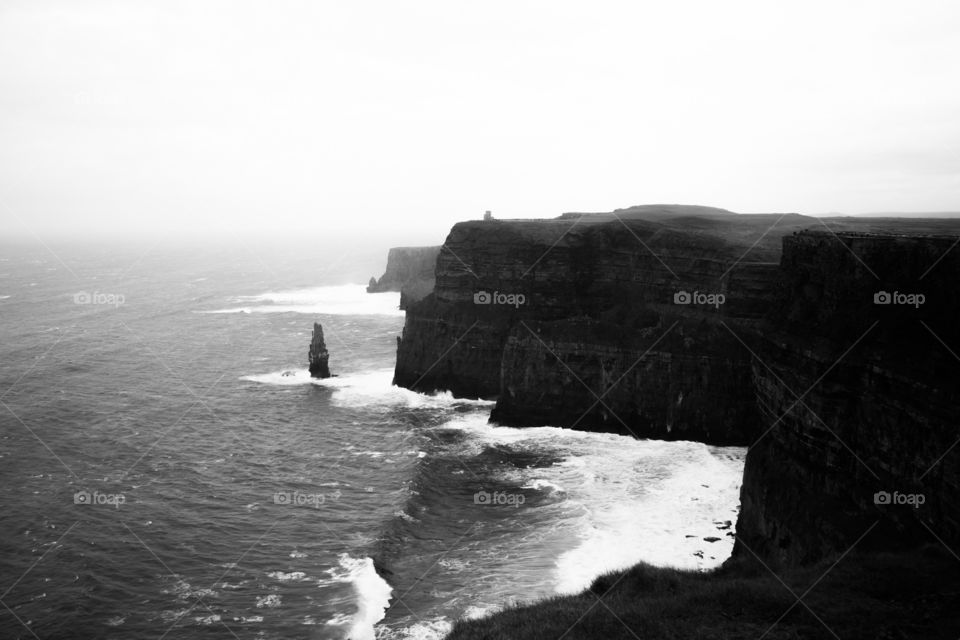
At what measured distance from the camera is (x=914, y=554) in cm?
2420

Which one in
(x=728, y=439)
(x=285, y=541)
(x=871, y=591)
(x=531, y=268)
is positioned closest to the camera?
(x=871, y=591)

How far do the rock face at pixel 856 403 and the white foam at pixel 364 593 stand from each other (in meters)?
18.2

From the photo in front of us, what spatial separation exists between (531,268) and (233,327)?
205 ft

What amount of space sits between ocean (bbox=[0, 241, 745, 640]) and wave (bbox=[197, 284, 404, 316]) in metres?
47.8

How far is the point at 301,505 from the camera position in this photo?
42844 millimetres

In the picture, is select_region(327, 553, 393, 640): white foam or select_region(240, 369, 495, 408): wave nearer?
select_region(327, 553, 393, 640): white foam

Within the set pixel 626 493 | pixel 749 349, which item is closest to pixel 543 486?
pixel 626 493

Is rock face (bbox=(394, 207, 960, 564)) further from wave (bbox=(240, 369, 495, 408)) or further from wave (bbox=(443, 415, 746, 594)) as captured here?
wave (bbox=(443, 415, 746, 594))

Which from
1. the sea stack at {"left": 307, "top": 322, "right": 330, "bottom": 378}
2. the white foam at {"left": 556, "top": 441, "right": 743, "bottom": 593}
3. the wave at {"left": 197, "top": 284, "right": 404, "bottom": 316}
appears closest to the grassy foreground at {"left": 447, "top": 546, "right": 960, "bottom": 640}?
the white foam at {"left": 556, "top": 441, "right": 743, "bottom": 593}

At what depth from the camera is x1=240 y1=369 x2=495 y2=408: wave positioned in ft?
218

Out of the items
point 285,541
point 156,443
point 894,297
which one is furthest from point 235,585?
point 894,297

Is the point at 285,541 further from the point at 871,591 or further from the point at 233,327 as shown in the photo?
the point at 233,327

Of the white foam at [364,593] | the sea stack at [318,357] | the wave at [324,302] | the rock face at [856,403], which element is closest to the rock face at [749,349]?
the rock face at [856,403]

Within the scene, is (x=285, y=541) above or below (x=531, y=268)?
below
